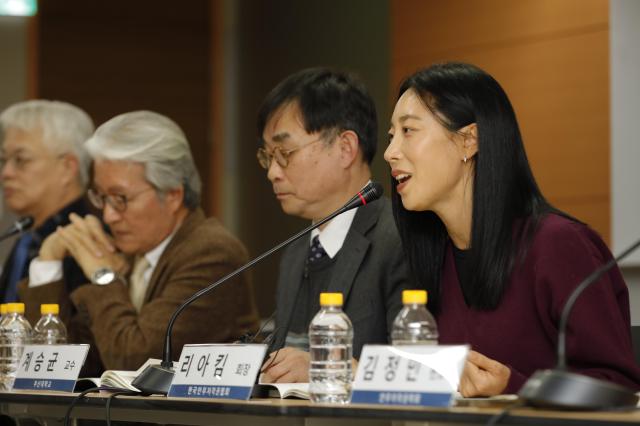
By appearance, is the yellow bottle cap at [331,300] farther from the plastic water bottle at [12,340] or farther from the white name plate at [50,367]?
the plastic water bottle at [12,340]

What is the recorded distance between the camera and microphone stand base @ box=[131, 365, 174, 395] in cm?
191

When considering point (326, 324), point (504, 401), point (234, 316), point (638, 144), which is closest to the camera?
point (504, 401)

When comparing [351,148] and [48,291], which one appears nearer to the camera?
[351,148]

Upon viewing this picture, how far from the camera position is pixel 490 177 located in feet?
6.66

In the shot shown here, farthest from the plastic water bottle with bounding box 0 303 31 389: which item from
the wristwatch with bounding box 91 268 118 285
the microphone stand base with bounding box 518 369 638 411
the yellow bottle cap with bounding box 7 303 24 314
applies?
the microphone stand base with bounding box 518 369 638 411

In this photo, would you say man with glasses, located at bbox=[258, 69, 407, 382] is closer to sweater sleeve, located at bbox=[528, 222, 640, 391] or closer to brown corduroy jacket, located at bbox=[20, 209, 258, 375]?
brown corduroy jacket, located at bbox=[20, 209, 258, 375]

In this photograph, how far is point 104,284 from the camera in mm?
3008

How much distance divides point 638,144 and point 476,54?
793 millimetres

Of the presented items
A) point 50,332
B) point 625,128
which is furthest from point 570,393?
point 625,128

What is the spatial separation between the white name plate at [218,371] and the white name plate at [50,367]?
27 centimetres

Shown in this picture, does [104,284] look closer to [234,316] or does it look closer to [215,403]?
[234,316]

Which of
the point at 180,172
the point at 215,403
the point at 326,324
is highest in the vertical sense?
the point at 180,172

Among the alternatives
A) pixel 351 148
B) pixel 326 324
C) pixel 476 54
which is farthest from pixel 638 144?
pixel 326 324

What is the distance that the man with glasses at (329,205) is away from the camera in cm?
244
